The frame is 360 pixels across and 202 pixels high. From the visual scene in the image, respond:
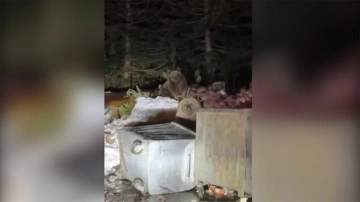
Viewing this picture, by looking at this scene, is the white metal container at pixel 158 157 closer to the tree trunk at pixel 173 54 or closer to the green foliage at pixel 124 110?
the green foliage at pixel 124 110

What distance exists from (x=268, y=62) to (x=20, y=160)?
1.97 feet

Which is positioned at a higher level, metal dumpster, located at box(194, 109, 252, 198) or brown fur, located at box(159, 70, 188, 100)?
brown fur, located at box(159, 70, 188, 100)

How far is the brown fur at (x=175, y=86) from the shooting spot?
1.04 metres

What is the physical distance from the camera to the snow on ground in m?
1.03

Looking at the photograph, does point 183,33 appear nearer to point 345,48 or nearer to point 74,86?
point 74,86

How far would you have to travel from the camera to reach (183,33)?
3.38 feet

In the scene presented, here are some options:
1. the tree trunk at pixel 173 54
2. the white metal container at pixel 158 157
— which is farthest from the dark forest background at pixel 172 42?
the white metal container at pixel 158 157

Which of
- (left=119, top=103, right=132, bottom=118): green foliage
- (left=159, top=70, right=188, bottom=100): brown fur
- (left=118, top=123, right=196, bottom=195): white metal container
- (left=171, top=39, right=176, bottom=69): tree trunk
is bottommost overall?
(left=118, top=123, right=196, bottom=195): white metal container

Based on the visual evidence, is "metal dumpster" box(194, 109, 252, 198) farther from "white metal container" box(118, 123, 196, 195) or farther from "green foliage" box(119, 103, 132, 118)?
"green foliage" box(119, 103, 132, 118)

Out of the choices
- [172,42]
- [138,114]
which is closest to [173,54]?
[172,42]

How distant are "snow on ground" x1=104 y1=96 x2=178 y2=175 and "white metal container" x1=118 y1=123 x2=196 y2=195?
0.04ft

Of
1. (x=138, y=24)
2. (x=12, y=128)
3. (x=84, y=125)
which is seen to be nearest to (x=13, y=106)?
(x=12, y=128)

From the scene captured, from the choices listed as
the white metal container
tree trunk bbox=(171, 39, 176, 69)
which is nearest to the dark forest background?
tree trunk bbox=(171, 39, 176, 69)

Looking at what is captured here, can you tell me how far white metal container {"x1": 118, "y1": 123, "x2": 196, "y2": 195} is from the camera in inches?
40.3
